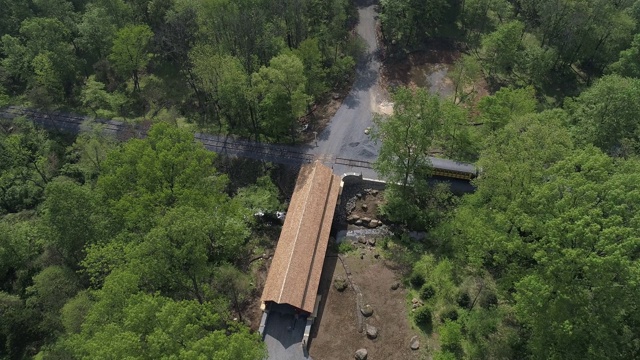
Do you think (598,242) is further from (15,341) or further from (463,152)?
(15,341)

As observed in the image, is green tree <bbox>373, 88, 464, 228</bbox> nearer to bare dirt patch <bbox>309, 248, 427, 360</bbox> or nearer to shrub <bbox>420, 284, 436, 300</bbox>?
bare dirt patch <bbox>309, 248, 427, 360</bbox>

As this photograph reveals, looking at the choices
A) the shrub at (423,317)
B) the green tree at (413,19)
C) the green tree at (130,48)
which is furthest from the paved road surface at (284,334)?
the green tree at (413,19)

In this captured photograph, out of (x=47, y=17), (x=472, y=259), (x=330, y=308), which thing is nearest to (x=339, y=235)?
(x=330, y=308)

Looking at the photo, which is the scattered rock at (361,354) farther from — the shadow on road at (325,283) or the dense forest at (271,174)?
the dense forest at (271,174)

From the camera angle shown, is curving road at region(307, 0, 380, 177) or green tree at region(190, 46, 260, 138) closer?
green tree at region(190, 46, 260, 138)

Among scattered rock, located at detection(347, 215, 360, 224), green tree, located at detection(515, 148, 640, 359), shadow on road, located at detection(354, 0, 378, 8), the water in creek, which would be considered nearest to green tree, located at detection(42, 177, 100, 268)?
scattered rock, located at detection(347, 215, 360, 224)

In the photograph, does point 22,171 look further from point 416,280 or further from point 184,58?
point 416,280
